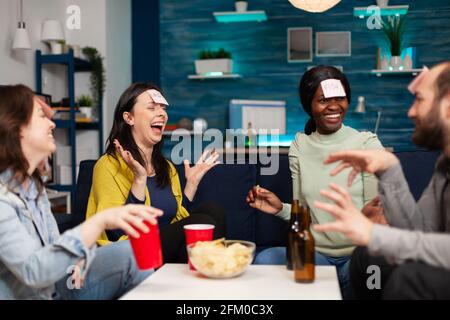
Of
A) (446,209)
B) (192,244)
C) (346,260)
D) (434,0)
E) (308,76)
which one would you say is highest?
(434,0)

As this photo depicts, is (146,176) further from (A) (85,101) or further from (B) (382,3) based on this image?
(B) (382,3)

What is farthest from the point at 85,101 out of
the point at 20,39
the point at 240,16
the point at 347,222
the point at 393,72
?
the point at 347,222

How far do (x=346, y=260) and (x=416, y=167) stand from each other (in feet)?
2.31

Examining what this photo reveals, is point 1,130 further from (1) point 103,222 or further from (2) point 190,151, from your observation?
(2) point 190,151

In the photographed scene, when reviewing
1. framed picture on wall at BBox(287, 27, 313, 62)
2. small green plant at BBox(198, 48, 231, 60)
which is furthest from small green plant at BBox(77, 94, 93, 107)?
framed picture on wall at BBox(287, 27, 313, 62)

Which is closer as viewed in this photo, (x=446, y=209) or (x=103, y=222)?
(x=103, y=222)

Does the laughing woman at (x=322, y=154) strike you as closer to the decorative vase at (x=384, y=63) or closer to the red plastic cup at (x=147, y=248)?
the red plastic cup at (x=147, y=248)

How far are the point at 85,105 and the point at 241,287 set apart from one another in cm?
376

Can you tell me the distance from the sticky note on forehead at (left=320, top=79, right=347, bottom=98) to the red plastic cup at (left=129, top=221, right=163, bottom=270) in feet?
3.57

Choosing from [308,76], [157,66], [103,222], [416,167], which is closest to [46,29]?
[157,66]

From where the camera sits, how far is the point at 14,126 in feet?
4.78

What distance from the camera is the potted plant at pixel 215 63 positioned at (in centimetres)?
539

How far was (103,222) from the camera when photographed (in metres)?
1.38

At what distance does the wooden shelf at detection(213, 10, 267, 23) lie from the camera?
5.35m
